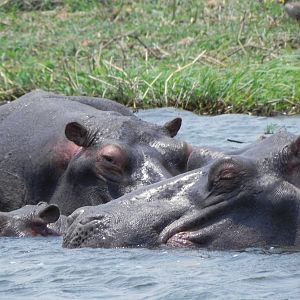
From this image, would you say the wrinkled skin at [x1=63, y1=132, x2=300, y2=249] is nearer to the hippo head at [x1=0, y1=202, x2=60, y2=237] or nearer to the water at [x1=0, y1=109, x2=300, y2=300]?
the water at [x1=0, y1=109, x2=300, y2=300]

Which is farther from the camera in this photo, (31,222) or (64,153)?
(64,153)

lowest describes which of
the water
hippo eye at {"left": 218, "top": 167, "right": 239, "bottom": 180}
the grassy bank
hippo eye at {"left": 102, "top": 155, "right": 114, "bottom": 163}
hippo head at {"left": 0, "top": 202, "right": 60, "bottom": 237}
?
the grassy bank

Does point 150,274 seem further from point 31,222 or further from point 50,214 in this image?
point 31,222

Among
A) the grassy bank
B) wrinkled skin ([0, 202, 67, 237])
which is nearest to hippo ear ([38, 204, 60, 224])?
wrinkled skin ([0, 202, 67, 237])

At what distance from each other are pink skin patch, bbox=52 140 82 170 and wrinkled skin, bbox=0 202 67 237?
83 cm

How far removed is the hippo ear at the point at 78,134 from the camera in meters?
9.55

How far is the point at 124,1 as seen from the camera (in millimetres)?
24812

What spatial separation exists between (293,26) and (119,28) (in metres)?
2.85

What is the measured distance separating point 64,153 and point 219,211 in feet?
9.16

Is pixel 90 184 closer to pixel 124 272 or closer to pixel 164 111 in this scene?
pixel 124 272

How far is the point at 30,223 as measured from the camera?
29.0 ft

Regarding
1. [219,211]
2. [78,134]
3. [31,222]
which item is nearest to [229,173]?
[219,211]

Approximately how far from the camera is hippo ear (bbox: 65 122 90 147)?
376 inches

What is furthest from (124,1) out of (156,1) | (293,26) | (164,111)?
(164,111)
